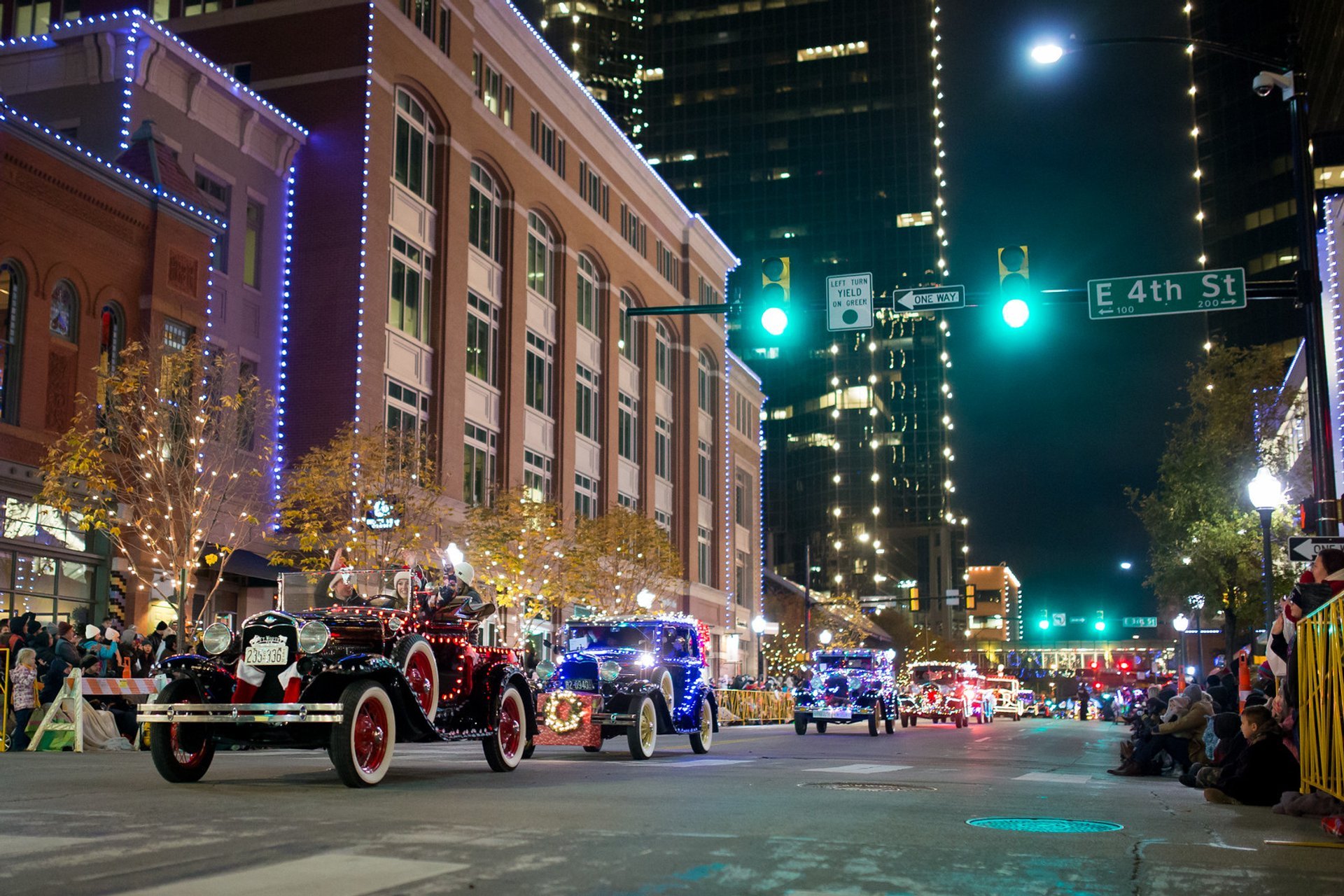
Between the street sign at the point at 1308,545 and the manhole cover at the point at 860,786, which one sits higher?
the street sign at the point at 1308,545

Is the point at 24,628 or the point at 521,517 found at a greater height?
the point at 521,517

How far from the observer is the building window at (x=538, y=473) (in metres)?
49.3

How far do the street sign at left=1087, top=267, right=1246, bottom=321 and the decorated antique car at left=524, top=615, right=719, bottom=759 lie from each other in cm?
856

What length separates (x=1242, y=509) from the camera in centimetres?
4556

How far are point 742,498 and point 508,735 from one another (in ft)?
210

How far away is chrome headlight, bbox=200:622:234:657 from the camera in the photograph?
41.7 feet

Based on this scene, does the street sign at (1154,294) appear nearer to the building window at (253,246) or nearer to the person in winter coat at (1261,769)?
the person in winter coat at (1261,769)

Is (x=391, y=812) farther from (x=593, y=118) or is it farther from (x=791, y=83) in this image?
(x=791, y=83)

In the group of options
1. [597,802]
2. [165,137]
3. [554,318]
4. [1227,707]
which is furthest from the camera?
[554,318]

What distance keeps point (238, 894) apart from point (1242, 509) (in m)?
44.9

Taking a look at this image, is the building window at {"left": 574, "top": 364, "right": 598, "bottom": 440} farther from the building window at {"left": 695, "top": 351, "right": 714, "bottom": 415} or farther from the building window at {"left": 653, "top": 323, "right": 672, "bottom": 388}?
the building window at {"left": 695, "top": 351, "right": 714, "bottom": 415}

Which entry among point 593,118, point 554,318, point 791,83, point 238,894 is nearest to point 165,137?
point 554,318

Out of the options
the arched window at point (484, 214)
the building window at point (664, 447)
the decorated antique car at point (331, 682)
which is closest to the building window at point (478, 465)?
the arched window at point (484, 214)

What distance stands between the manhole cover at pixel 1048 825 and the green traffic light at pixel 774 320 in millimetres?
12047
